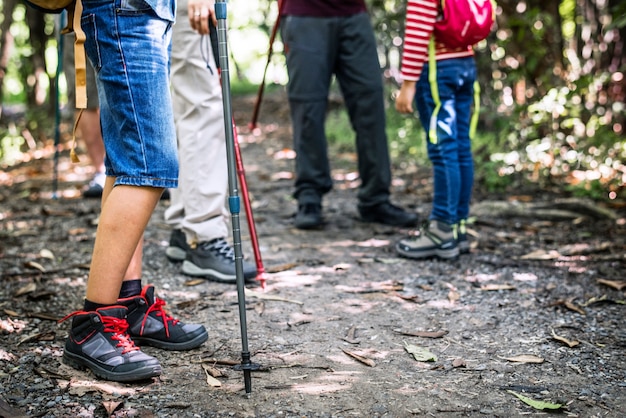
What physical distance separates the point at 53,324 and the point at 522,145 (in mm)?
4276

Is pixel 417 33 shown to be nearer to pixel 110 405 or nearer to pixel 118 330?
pixel 118 330

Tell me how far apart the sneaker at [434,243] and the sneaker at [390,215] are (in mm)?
652

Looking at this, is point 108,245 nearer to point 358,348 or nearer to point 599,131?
Answer: point 358,348

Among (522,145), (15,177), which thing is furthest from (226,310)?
(15,177)

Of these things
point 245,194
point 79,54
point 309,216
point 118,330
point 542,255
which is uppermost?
point 79,54

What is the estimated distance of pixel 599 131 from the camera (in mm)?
5699

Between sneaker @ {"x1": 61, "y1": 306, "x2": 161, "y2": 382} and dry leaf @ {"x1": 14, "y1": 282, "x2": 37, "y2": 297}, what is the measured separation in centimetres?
93

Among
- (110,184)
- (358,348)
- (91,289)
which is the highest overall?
(110,184)

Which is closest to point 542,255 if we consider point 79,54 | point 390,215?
point 390,215

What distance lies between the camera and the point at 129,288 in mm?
2611

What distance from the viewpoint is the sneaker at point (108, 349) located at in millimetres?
Result: 2338

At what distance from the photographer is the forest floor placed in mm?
2266

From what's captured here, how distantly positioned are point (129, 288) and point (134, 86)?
773 mm

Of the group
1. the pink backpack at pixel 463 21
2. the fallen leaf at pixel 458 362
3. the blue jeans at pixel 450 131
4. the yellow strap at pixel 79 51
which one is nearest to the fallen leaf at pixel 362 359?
the fallen leaf at pixel 458 362
